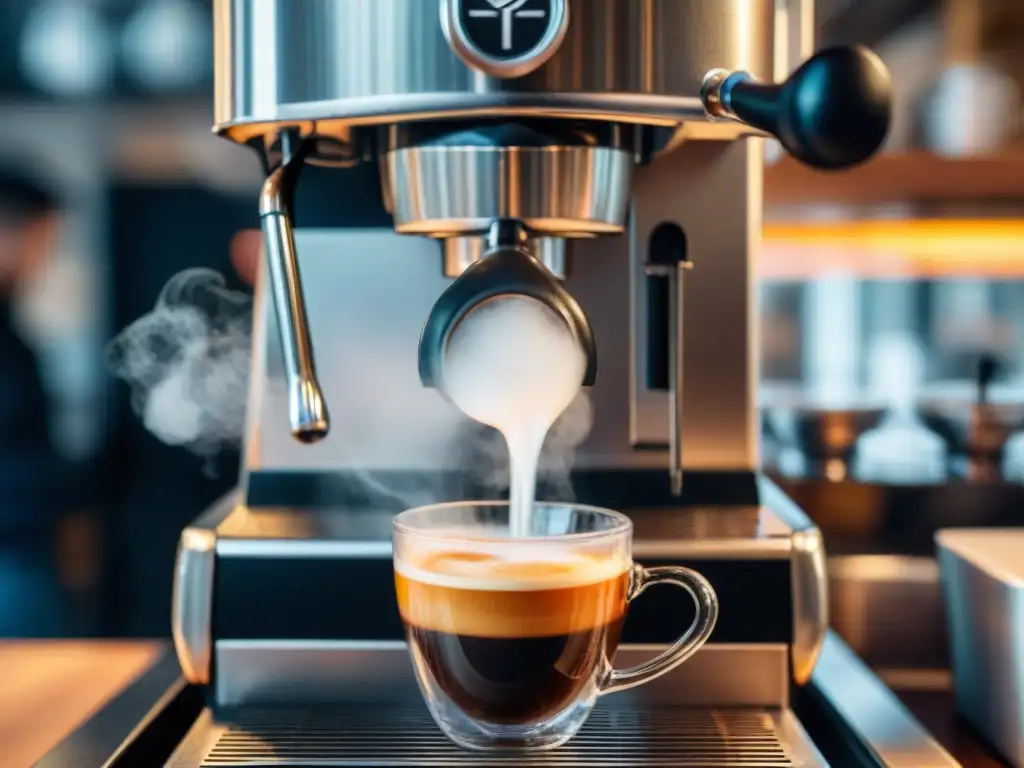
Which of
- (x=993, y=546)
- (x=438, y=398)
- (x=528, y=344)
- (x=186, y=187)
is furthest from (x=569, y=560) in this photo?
(x=186, y=187)

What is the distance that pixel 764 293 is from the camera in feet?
6.76

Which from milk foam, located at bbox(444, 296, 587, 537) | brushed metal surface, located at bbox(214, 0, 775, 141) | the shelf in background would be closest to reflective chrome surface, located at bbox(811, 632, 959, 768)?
milk foam, located at bbox(444, 296, 587, 537)

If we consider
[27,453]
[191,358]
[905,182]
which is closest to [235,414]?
[191,358]

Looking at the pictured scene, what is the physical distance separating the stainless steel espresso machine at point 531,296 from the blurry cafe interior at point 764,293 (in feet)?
1.42

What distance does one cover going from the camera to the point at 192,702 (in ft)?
2.10

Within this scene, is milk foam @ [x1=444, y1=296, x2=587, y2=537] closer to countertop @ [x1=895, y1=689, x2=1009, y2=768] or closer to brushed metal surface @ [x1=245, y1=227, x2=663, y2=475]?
brushed metal surface @ [x1=245, y1=227, x2=663, y2=475]

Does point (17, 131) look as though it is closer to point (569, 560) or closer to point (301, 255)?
point (301, 255)

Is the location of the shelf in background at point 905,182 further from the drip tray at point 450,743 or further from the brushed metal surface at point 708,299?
the drip tray at point 450,743

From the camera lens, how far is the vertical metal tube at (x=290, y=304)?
1.68ft

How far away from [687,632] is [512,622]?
100 mm

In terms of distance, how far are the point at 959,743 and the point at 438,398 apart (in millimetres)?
394

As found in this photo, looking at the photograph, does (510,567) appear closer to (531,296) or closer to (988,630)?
(531,296)

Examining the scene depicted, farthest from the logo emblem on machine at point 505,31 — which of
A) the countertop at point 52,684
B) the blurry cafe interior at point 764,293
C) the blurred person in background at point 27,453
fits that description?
the blurred person in background at point 27,453

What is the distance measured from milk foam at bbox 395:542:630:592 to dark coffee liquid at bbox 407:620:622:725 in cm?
3
